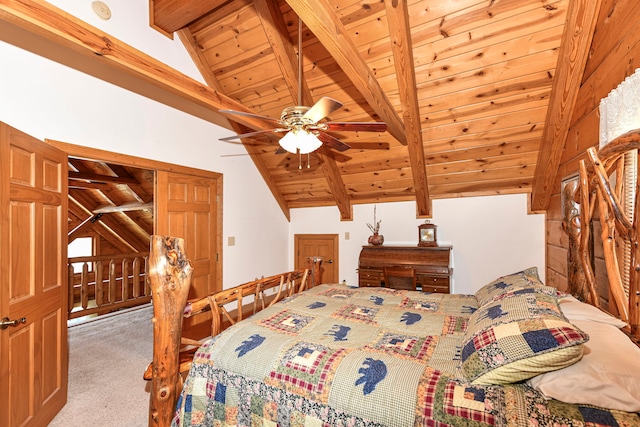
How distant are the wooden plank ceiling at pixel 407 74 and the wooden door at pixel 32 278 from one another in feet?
6.59

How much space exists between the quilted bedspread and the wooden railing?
4103 mm

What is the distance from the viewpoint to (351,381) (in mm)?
1265

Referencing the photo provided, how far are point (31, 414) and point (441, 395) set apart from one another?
8.46 feet

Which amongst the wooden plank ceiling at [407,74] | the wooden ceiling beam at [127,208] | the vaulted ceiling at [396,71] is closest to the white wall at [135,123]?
the vaulted ceiling at [396,71]

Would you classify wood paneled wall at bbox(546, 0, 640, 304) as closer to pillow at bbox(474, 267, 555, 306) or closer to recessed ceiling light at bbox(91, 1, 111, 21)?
pillow at bbox(474, 267, 555, 306)

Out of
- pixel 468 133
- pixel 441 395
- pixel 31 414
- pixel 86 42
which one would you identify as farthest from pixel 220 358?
pixel 468 133

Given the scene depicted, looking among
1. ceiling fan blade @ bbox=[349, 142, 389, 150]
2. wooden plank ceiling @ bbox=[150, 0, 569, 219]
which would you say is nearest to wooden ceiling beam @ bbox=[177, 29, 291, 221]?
wooden plank ceiling @ bbox=[150, 0, 569, 219]

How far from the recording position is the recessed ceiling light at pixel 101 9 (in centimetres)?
274

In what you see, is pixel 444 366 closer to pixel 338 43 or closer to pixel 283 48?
pixel 338 43

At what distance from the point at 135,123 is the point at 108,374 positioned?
2579mm

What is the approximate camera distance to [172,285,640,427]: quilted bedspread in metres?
1.07

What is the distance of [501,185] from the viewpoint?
158 inches

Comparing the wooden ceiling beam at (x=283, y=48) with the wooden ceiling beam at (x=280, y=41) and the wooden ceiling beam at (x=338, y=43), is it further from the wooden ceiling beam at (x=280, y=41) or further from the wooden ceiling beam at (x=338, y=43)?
the wooden ceiling beam at (x=338, y=43)

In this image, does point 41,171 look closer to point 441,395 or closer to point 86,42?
point 86,42
